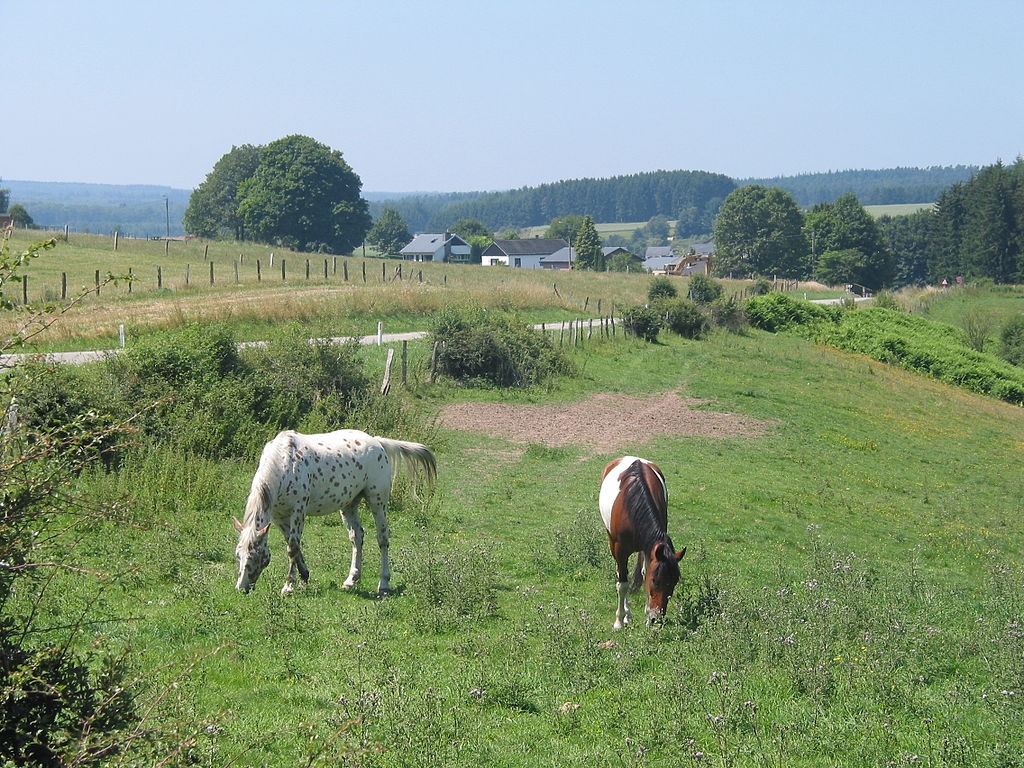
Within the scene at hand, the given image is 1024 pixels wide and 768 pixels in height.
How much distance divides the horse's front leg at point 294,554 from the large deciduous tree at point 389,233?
145m

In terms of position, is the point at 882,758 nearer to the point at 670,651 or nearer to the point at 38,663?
the point at 670,651

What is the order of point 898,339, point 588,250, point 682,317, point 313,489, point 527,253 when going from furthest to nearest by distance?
point 527,253 < point 588,250 < point 898,339 < point 682,317 < point 313,489

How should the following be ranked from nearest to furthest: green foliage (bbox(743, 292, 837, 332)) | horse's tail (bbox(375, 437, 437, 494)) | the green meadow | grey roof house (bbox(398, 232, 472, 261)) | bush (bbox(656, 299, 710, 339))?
the green meadow, horse's tail (bbox(375, 437, 437, 494)), bush (bbox(656, 299, 710, 339)), green foliage (bbox(743, 292, 837, 332)), grey roof house (bbox(398, 232, 472, 261))

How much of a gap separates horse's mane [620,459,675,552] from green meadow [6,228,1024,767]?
80 cm

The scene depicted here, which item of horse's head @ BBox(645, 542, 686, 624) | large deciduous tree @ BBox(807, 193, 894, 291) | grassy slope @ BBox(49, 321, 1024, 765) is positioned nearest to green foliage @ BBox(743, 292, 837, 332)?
grassy slope @ BBox(49, 321, 1024, 765)

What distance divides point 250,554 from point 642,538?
13.4 ft

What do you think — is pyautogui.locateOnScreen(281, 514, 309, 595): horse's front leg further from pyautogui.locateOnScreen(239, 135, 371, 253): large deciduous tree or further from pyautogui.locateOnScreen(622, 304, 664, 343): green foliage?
pyautogui.locateOnScreen(239, 135, 371, 253): large deciduous tree

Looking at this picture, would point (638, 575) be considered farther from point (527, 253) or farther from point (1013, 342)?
point (527, 253)

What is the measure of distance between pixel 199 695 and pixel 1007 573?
11026 millimetres

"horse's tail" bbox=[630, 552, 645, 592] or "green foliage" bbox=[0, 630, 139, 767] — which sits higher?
"green foliage" bbox=[0, 630, 139, 767]

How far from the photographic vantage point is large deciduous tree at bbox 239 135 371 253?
3775 inches

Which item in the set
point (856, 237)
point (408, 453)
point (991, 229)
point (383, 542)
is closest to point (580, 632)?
point (383, 542)

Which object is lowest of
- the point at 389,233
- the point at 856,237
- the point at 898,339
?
the point at 898,339

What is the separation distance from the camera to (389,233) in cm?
15500
